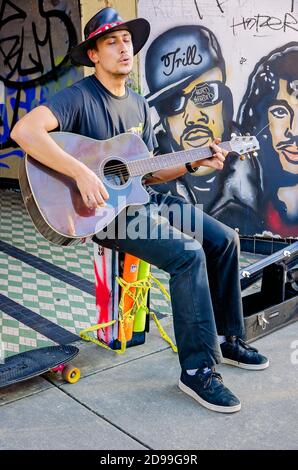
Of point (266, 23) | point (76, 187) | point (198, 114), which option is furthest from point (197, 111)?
point (76, 187)

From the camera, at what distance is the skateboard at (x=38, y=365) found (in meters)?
2.76

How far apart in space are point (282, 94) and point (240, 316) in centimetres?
240

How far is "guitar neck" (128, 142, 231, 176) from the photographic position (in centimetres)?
A: 300

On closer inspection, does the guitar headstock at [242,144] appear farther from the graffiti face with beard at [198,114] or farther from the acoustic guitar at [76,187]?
the graffiti face with beard at [198,114]

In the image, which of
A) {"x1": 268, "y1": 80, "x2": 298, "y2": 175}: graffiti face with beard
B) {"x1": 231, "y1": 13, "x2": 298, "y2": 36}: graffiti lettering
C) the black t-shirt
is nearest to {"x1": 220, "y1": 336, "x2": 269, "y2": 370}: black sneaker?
the black t-shirt

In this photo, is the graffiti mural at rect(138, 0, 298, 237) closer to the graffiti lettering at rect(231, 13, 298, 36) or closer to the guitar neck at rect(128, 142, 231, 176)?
the graffiti lettering at rect(231, 13, 298, 36)

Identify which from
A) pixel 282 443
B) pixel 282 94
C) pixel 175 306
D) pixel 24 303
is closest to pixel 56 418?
pixel 175 306

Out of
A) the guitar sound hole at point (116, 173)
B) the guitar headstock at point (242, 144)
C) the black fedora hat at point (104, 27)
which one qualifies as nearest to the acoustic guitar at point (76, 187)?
the guitar sound hole at point (116, 173)

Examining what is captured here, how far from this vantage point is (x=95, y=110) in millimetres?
2941

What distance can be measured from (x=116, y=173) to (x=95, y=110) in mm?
335

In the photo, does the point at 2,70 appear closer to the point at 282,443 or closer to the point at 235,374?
the point at 235,374

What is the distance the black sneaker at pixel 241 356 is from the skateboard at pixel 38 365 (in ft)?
2.62

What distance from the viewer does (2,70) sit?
25.6ft

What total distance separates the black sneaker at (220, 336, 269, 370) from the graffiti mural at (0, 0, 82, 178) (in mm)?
4508
